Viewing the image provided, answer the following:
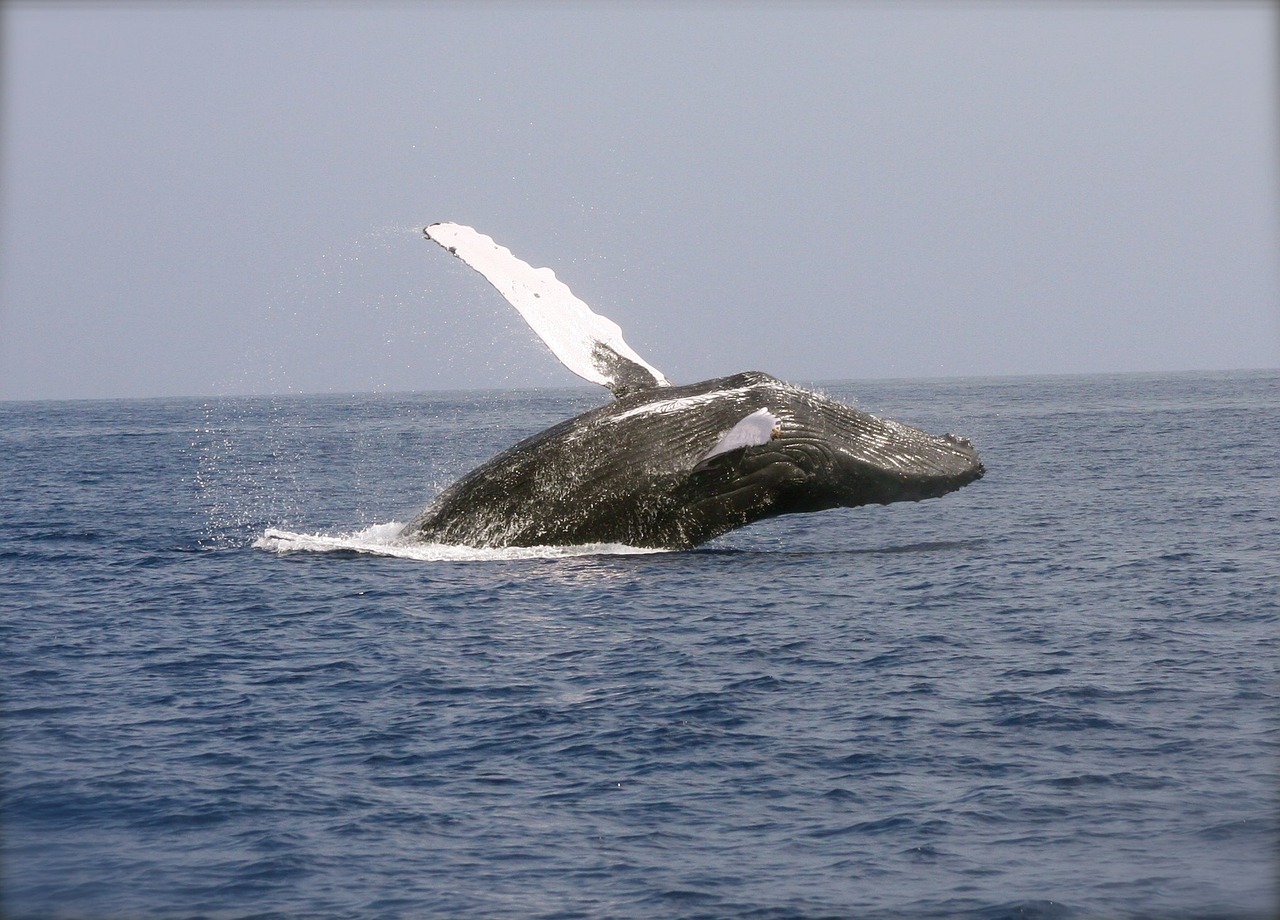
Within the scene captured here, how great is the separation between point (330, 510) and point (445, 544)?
302 inches

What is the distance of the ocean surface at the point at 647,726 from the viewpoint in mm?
6898

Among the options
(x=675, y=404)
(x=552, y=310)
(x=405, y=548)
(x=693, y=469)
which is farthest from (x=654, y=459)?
(x=405, y=548)

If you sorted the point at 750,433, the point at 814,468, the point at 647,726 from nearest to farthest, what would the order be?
1. the point at 647,726
2. the point at 750,433
3. the point at 814,468

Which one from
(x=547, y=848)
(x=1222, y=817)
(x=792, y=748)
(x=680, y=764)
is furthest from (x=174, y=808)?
(x=1222, y=817)

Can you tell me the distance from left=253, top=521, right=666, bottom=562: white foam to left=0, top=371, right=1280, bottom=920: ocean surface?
72 millimetres

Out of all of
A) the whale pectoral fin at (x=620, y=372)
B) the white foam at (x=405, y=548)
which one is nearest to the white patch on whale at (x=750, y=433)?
the whale pectoral fin at (x=620, y=372)

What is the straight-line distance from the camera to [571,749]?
8812 mm

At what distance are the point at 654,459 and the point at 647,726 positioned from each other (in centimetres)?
498

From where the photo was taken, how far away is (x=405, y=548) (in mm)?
15172

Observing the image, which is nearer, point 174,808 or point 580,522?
point 174,808

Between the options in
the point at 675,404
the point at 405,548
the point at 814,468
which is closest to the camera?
the point at 814,468

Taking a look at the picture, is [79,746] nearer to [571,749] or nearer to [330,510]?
[571,749]

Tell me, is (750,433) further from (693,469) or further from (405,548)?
(405,548)

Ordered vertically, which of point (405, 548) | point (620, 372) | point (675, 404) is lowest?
point (405, 548)
